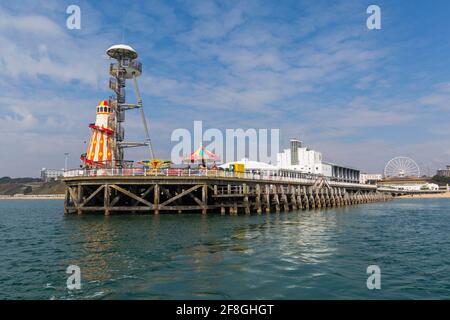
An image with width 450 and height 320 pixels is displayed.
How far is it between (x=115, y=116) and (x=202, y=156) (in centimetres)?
1702

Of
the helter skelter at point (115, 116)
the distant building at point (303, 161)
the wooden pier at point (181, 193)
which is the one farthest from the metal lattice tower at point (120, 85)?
the distant building at point (303, 161)

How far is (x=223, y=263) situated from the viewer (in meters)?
14.8

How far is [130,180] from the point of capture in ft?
117

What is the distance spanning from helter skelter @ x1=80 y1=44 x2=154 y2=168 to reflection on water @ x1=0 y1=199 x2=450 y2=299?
2459 cm

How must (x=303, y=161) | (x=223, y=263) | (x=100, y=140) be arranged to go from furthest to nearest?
(x=303, y=161)
(x=100, y=140)
(x=223, y=263)

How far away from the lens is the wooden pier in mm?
35875

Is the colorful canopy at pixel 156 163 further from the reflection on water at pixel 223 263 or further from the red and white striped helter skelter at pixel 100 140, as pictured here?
the reflection on water at pixel 223 263

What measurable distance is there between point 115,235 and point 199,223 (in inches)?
316

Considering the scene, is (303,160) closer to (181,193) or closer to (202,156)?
(202,156)

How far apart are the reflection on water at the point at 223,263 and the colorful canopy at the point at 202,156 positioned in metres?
18.9

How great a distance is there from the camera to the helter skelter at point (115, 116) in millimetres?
48312

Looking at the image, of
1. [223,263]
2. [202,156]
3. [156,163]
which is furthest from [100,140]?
[223,263]

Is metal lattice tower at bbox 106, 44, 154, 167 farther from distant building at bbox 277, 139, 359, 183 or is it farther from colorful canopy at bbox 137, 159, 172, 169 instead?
distant building at bbox 277, 139, 359, 183
